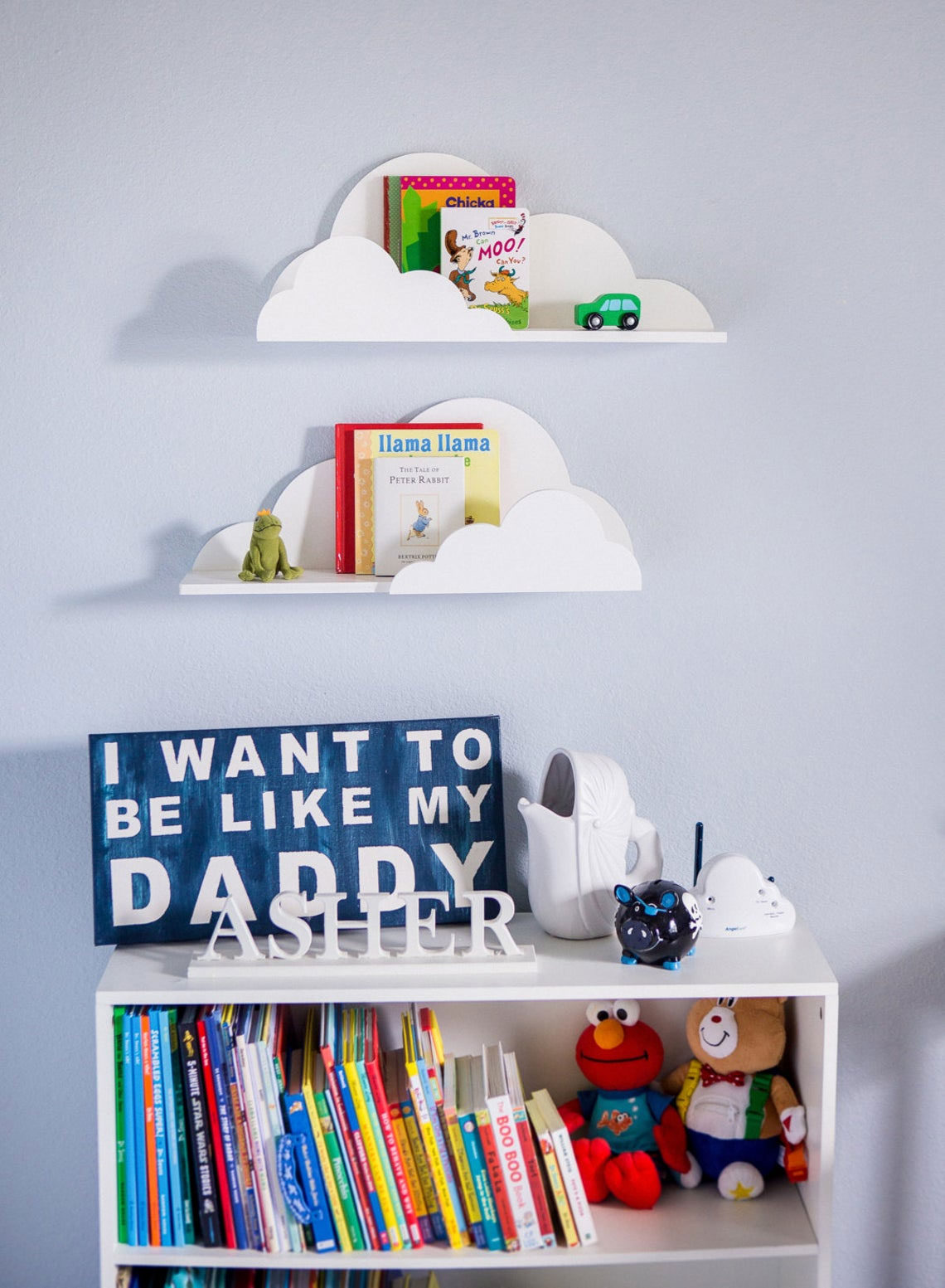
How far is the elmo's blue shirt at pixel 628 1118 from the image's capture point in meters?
1.58

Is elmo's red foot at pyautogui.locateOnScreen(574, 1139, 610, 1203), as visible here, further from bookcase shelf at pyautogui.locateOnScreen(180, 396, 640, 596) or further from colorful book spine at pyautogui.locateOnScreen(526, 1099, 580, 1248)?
bookcase shelf at pyautogui.locateOnScreen(180, 396, 640, 596)

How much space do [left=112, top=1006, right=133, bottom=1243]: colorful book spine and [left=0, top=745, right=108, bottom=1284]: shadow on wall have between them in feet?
0.88

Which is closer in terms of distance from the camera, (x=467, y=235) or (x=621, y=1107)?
(x=467, y=235)

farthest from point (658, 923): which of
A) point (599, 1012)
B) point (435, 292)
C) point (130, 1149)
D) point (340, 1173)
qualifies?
point (435, 292)

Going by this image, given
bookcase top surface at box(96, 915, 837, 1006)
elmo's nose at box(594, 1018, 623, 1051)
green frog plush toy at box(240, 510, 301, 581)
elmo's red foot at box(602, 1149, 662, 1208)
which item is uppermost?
green frog plush toy at box(240, 510, 301, 581)

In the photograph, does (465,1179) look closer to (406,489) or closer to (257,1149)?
(257,1149)

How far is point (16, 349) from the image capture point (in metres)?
1.57

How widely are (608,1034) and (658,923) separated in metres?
0.27

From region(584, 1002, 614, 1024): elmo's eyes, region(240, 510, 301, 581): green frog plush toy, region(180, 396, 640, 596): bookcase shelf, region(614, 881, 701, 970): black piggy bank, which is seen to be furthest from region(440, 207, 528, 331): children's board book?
region(584, 1002, 614, 1024): elmo's eyes

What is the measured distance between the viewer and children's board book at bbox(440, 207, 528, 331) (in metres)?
1.49

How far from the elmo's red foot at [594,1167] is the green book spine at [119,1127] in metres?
0.56

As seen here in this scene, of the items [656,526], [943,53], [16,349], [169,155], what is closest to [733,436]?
[656,526]

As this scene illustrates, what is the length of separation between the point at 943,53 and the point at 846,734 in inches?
36.0

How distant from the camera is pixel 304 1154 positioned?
142 cm
